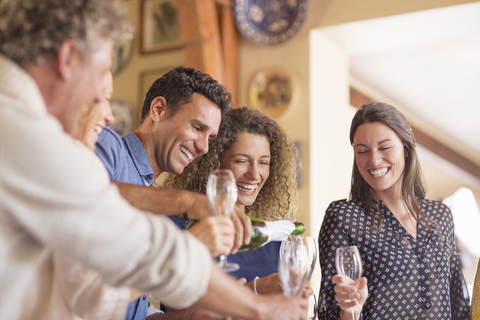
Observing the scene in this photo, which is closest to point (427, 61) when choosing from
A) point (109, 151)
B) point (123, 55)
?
point (123, 55)

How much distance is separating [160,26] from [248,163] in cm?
289

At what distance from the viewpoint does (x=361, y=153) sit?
6.24ft

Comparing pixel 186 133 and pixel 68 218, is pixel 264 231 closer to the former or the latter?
pixel 68 218

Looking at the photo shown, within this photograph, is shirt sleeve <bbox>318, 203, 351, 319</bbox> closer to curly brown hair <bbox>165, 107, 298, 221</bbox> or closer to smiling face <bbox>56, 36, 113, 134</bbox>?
curly brown hair <bbox>165, 107, 298, 221</bbox>

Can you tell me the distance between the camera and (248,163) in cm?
187

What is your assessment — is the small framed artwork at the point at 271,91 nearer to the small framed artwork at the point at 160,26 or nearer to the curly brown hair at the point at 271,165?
the small framed artwork at the point at 160,26

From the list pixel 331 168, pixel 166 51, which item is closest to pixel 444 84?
pixel 331 168

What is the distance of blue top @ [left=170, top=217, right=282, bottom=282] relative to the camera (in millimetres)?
1717

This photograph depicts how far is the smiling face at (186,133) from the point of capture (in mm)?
1713

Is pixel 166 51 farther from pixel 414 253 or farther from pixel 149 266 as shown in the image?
pixel 149 266

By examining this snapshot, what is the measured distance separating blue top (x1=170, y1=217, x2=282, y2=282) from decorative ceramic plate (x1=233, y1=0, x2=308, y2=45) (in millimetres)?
2305

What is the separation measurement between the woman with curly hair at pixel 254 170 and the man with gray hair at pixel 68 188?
854mm

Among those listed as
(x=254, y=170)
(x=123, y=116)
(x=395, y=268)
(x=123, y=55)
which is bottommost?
(x=395, y=268)

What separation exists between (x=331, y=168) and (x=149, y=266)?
10.5 ft
